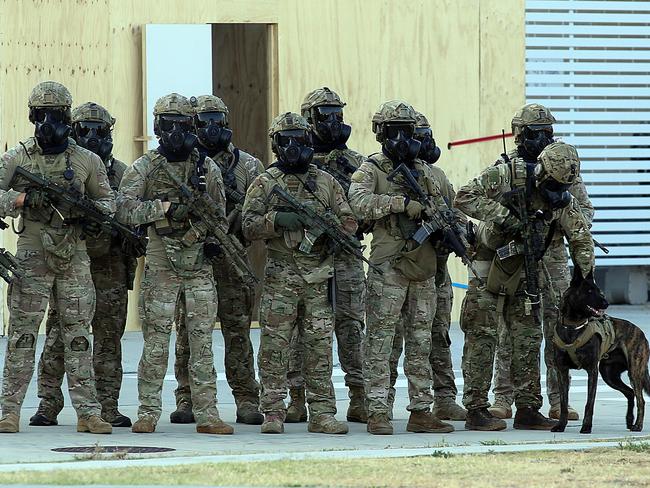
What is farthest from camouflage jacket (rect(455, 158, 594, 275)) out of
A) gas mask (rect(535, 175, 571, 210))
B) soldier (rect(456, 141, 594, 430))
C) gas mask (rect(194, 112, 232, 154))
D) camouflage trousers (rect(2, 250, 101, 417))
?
camouflage trousers (rect(2, 250, 101, 417))

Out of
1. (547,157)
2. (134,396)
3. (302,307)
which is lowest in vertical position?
(134,396)

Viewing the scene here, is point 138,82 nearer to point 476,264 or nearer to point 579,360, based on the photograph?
point 476,264

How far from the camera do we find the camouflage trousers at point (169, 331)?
11648 mm

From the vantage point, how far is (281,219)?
11.7 m

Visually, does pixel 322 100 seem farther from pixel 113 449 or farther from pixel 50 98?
pixel 113 449

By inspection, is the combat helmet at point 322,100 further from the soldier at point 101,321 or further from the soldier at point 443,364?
the soldier at point 101,321

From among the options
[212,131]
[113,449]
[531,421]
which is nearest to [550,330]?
[531,421]

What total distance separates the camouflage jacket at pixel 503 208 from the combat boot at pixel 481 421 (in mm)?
1320

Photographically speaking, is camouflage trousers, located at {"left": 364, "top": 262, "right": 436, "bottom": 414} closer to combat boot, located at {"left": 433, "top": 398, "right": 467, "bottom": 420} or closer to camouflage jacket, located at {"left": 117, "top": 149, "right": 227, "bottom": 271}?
combat boot, located at {"left": 433, "top": 398, "right": 467, "bottom": 420}

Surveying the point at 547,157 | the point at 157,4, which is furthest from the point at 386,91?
the point at 547,157

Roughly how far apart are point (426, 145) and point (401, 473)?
4592 millimetres

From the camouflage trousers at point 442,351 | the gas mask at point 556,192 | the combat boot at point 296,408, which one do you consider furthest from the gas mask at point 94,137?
the gas mask at point 556,192

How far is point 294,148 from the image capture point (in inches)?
464

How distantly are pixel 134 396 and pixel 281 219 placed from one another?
10.8 ft
